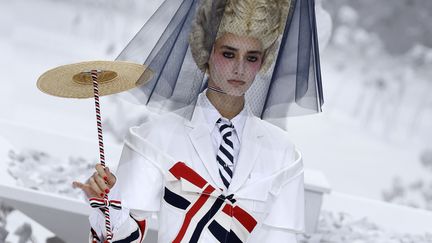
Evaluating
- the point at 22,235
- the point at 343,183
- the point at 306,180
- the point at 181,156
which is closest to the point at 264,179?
the point at 181,156

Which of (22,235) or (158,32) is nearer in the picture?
(158,32)

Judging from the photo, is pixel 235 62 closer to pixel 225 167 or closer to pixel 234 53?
pixel 234 53

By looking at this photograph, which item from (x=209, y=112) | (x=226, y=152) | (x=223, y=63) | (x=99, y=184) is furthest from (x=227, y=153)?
(x=99, y=184)

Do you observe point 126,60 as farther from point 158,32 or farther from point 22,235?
point 22,235

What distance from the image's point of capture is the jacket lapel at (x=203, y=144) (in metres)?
1.95

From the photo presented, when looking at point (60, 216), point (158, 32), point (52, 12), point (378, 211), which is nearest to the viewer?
point (158, 32)

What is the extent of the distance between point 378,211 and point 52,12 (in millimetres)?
3010

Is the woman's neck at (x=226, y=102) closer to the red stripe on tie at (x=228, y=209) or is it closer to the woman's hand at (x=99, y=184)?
the red stripe on tie at (x=228, y=209)

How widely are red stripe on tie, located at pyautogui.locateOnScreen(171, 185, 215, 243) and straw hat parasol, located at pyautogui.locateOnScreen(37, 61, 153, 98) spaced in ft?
0.93

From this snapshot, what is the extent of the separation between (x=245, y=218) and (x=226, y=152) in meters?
0.16

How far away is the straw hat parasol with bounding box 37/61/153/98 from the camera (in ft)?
6.00

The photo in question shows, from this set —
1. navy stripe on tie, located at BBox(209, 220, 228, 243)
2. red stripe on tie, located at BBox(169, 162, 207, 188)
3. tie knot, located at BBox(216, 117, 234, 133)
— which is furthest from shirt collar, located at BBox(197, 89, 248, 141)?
navy stripe on tie, located at BBox(209, 220, 228, 243)

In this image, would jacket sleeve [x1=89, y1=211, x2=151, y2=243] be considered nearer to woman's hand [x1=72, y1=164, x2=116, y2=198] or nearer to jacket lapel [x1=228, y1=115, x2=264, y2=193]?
woman's hand [x1=72, y1=164, x2=116, y2=198]

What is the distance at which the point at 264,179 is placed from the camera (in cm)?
198
